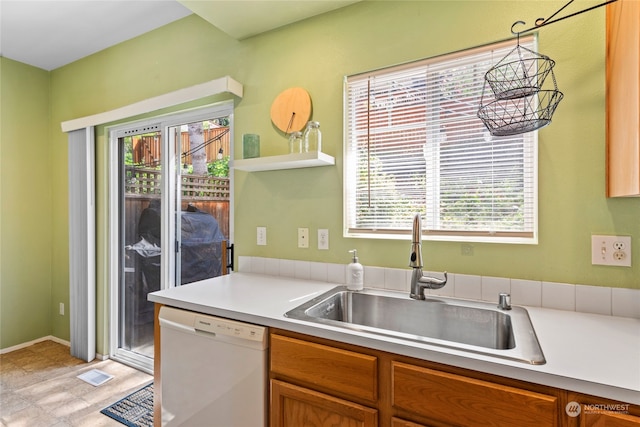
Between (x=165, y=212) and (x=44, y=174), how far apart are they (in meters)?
1.68

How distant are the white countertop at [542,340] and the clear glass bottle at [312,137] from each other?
770 mm

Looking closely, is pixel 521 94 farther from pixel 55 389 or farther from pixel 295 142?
pixel 55 389

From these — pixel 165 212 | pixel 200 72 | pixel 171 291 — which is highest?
pixel 200 72

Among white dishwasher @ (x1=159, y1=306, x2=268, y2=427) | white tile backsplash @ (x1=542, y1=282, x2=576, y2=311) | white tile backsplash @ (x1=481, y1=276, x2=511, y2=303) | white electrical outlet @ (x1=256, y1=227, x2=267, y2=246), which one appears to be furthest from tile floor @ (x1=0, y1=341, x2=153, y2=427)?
white tile backsplash @ (x1=542, y1=282, x2=576, y2=311)

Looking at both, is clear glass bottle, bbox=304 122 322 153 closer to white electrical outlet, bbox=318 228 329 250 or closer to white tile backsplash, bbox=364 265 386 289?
white electrical outlet, bbox=318 228 329 250

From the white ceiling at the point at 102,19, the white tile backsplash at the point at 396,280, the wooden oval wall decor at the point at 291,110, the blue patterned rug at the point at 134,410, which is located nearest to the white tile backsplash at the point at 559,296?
the white tile backsplash at the point at 396,280

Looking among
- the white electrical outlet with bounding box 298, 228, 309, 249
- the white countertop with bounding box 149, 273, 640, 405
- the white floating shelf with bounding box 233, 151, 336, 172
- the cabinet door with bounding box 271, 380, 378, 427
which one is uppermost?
the white floating shelf with bounding box 233, 151, 336, 172

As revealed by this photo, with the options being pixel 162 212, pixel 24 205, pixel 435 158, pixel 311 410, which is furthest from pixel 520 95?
pixel 24 205

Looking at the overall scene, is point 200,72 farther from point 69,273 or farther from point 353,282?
point 69,273

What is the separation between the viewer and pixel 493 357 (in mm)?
884

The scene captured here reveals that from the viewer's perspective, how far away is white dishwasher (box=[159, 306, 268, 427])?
1234 millimetres

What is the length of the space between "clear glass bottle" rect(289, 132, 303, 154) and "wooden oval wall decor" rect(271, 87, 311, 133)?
7cm

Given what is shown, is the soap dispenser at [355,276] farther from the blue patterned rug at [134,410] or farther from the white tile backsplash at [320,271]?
the blue patterned rug at [134,410]

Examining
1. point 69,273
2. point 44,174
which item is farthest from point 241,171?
point 44,174
